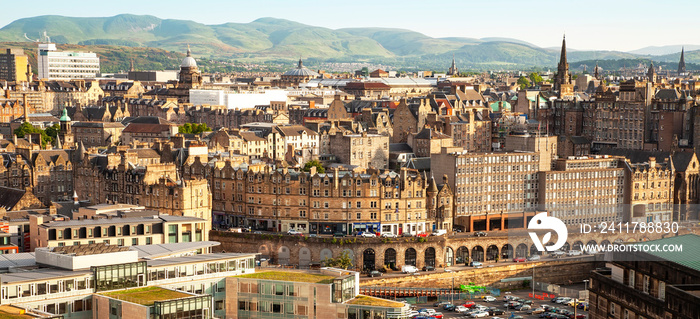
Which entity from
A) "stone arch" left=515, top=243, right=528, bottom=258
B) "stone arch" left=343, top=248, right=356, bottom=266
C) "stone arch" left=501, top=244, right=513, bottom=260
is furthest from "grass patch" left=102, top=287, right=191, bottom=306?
"stone arch" left=515, top=243, right=528, bottom=258

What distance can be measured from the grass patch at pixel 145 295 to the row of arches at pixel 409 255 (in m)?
53.0

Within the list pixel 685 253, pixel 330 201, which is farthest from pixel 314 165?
pixel 685 253

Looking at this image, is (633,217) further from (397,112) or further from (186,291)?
(186,291)

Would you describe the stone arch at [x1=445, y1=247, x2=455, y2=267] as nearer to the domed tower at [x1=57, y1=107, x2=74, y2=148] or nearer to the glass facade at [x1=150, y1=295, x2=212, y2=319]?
the glass facade at [x1=150, y1=295, x2=212, y2=319]

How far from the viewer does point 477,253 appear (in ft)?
426

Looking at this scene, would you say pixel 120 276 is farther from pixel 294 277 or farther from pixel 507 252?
pixel 507 252

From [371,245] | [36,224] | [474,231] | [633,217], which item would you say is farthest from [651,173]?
[36,224]

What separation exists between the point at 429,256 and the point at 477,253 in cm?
766

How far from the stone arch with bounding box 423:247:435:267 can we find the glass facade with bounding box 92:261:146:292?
5834 cm

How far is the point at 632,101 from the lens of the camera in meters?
181

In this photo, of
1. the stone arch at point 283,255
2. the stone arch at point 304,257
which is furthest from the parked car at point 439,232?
the stone arch at point 283,255

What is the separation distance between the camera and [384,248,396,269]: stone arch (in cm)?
12281

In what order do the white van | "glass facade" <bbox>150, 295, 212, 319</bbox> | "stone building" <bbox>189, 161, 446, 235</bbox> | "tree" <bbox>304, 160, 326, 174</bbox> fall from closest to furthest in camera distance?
"glass facade" <bbox>150, 295, 212, 319</bbox>, the white van, "stone building" <bbox>189, 161, 446, 235</bbox>, "tree" <bbox>304, 160, 326, 174</bbox>

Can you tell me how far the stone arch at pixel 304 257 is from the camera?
12175 centimetres
